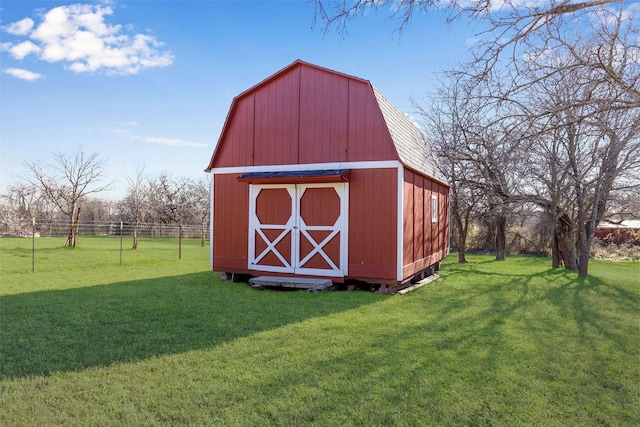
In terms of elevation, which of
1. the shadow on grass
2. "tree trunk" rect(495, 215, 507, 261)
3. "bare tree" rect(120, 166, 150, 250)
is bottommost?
the shadow on grass

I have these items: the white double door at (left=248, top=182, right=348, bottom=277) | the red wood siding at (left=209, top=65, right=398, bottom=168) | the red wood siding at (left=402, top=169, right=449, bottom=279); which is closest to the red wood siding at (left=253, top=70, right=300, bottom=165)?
the red wood siding at (left=209, top=65, right=398, bottom=168)

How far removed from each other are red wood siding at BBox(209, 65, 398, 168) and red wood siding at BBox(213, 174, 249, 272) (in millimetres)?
555

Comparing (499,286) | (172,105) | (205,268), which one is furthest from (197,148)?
(499,286)

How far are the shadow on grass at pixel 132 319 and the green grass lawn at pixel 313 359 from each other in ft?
0.11

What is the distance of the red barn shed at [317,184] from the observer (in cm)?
833

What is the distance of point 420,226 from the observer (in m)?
9.86

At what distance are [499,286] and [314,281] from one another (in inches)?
176

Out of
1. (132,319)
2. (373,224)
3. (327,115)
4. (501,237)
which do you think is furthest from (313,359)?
(501,237)

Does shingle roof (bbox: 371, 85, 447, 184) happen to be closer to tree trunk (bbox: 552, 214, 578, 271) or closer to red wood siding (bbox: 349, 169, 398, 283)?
red wood siding (bbox: 349, 169, 398, 283)

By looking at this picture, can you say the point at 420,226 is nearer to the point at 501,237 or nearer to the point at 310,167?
the point at 310,167

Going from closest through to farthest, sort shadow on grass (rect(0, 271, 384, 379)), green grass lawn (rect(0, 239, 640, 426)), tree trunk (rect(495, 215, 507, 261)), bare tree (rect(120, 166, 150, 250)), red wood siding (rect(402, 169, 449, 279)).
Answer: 1. green grass lawn (rect(0, 239, 640, 426))
2. shadow on grass (rect(0, 271, 384, 379))
3. red wood siding (rect(402, 169, 449, 279))
4. tree trunk (rect(495, 215, 507, 261))
5. bare tree (rect(120, 166, 150, 250))

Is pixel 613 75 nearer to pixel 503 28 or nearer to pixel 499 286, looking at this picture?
pixel 503 28

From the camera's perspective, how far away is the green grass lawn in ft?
9.61

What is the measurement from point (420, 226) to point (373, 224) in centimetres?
202
